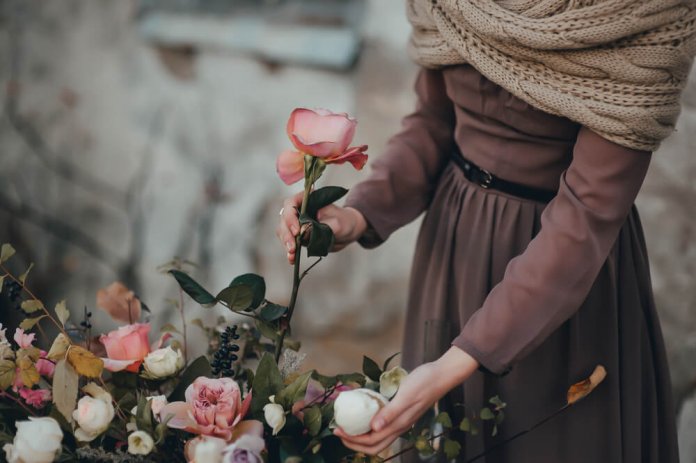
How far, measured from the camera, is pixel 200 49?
243 centimetres

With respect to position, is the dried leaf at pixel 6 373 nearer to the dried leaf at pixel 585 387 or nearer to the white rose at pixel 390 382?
the white rose at pixel 390 382

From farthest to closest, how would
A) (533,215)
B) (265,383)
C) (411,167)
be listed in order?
(411,167)
(533,215)
(265,383)

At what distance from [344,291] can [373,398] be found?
149 centimetres

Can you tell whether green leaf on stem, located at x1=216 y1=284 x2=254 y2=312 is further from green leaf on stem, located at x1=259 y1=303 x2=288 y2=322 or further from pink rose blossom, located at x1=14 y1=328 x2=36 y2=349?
pink rose blossom, located at x1=14 y1=328 x2=36 y2=349

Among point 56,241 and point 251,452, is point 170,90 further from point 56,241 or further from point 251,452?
point 251,452

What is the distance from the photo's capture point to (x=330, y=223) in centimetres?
112

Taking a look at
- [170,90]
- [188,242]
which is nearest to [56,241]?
[188,242]

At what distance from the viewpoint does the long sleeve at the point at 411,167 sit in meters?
1.21

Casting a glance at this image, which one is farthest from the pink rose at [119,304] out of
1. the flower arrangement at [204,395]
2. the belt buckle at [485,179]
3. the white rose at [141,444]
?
the belt buckle at [485,179]

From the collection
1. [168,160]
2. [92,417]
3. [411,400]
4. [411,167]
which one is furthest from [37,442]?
[168,160]

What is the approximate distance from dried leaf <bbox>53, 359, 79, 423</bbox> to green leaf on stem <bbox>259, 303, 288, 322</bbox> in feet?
0.71

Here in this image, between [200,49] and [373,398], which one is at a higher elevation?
[200,49]

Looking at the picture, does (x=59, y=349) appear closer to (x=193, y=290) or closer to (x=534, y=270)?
(x=193, y=290)

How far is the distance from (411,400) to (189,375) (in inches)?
10.6
